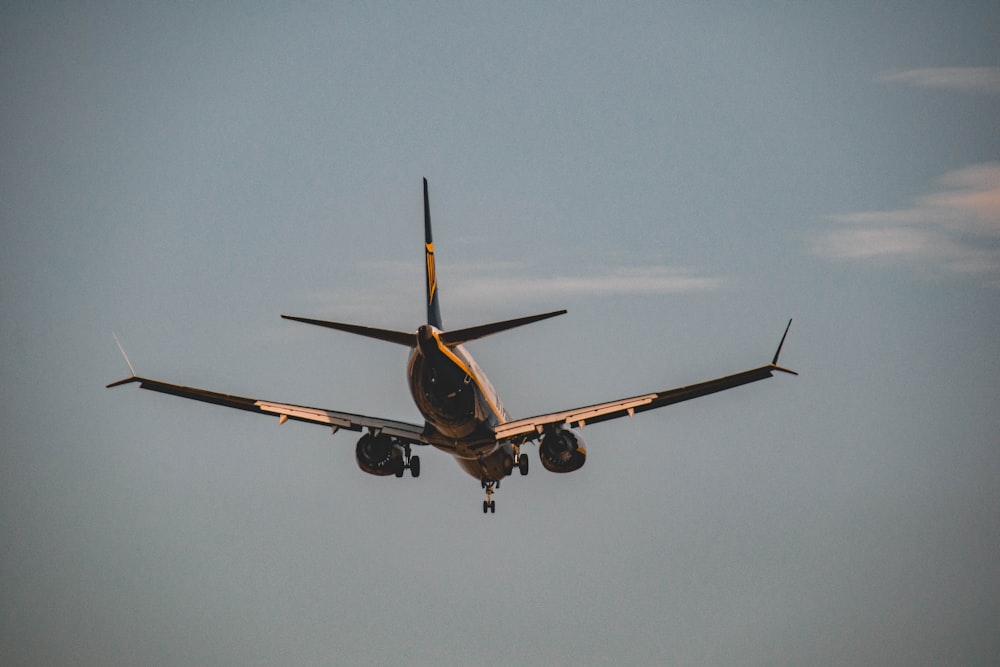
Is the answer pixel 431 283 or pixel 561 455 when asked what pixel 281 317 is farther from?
pixel 561 455

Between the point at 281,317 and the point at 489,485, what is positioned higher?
the point at 281,317

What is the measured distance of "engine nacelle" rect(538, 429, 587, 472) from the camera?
61.5m

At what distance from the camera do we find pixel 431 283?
62188mm

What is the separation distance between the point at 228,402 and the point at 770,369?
2387cm

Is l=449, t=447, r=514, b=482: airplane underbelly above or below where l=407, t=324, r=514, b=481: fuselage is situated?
below

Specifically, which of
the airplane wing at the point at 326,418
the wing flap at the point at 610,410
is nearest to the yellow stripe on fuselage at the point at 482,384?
the wing flap at the point at 610,410

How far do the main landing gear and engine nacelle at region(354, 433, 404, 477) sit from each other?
58 centimetres

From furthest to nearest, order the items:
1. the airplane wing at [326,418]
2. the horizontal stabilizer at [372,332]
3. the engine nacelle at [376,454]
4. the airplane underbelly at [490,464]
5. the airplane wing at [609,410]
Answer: the airplane underbelly at [490,464], the engine nacelle at [376,454], the airplane wing at [326,418], the airplane wing at [609,410], the horizontal stabilizer at [372,332]

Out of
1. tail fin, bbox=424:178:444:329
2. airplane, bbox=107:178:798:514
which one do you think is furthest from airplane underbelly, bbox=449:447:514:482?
tail fin, bbox=424:178:444:329

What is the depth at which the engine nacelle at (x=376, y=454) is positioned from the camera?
205ft

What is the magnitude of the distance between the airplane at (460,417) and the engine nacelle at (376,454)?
46 mm

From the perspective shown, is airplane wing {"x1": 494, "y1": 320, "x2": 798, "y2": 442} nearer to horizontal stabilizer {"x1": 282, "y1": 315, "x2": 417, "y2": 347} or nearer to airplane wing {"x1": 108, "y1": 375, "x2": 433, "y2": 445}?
airplane wing {"x1": 108, "y1": 375, "x2": 433, "y2": 445}

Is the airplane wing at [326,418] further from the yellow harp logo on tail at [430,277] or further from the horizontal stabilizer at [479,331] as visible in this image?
the horizontal stabilizer at [479,331]

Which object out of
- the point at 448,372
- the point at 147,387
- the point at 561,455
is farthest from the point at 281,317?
the point at 561,455
